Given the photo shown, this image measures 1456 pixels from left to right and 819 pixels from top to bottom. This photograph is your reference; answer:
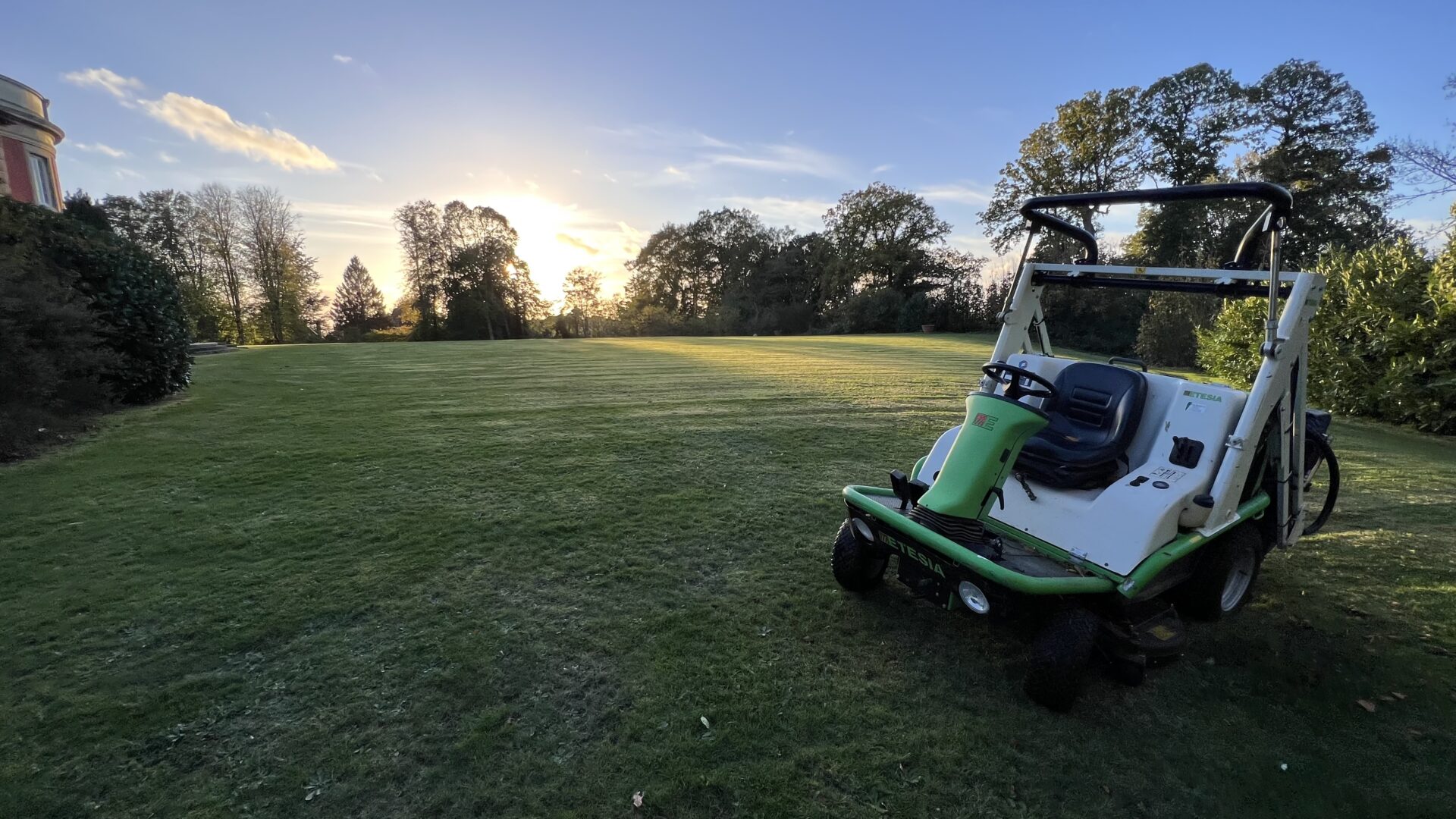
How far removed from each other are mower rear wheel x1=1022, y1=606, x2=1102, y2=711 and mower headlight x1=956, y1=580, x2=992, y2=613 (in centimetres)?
28

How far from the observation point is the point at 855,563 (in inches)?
133

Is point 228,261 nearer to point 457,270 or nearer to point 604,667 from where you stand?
point 457,270

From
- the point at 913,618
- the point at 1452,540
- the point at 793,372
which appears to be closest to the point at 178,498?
the point at 913,618

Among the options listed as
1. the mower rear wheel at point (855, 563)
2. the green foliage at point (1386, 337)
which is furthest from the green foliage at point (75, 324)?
the green foliage at point (1386, 337)

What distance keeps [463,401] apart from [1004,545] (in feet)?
27.2

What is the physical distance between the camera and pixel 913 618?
10.7ft

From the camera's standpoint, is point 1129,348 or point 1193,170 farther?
point 1193,170

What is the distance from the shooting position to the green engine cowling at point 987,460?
276cm

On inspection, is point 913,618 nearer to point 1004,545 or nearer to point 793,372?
point 1004,545

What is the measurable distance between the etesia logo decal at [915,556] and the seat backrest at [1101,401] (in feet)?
4.93

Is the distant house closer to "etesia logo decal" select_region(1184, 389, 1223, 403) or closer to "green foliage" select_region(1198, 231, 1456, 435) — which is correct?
"etesia logo decal" select_region(1184, 389, 1223, 403)

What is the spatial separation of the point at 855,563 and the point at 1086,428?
1.64 m

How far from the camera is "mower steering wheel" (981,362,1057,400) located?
11.2ft

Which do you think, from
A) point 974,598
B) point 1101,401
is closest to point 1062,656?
point 974,598
